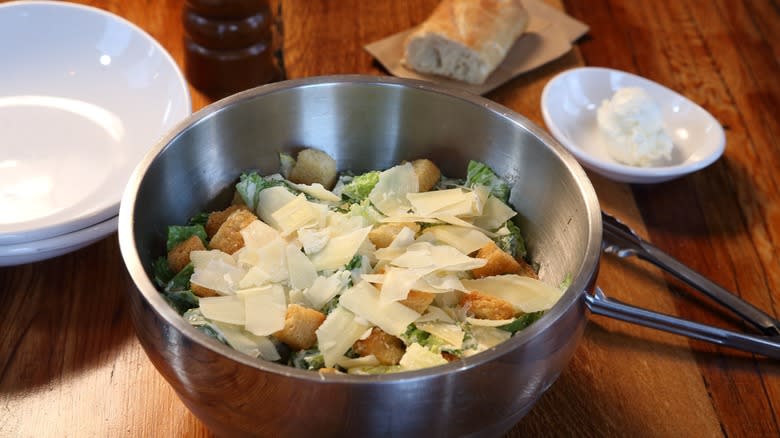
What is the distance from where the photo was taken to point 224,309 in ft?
3.42

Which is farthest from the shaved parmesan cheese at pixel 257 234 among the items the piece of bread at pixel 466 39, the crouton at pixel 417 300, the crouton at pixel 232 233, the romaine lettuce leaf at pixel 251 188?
the piece of bread at pixel 466 39

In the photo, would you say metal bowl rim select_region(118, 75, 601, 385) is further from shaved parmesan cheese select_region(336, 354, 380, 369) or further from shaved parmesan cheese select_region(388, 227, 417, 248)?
shaved parmesan cheese select_region(388, 227, 417, 248)

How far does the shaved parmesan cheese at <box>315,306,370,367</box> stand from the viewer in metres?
1.01

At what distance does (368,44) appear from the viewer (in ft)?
6.43

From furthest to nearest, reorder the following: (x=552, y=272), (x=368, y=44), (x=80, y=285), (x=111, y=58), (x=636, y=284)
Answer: (x=368, y=44)
(x=111, y=58)
(x=636, y=284)
(x=80, y=285)
(x=552, y=272)

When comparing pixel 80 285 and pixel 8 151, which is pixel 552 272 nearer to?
pixel 80 285

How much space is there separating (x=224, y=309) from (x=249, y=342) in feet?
0.18

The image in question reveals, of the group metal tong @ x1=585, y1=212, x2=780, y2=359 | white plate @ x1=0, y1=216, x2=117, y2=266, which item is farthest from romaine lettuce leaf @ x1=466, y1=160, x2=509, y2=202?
white plate @ x1=0, y1=216, x2=117, y2=266

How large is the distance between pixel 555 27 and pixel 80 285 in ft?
4.09

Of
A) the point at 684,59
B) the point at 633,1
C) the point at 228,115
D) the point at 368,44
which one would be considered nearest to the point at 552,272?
the point at 228,115

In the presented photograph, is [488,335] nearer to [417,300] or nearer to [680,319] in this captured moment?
[417,300]

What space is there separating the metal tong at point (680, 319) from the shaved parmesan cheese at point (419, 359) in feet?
0.80

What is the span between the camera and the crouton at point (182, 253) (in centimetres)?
114

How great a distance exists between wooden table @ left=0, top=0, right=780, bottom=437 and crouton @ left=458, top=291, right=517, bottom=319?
206 mm
